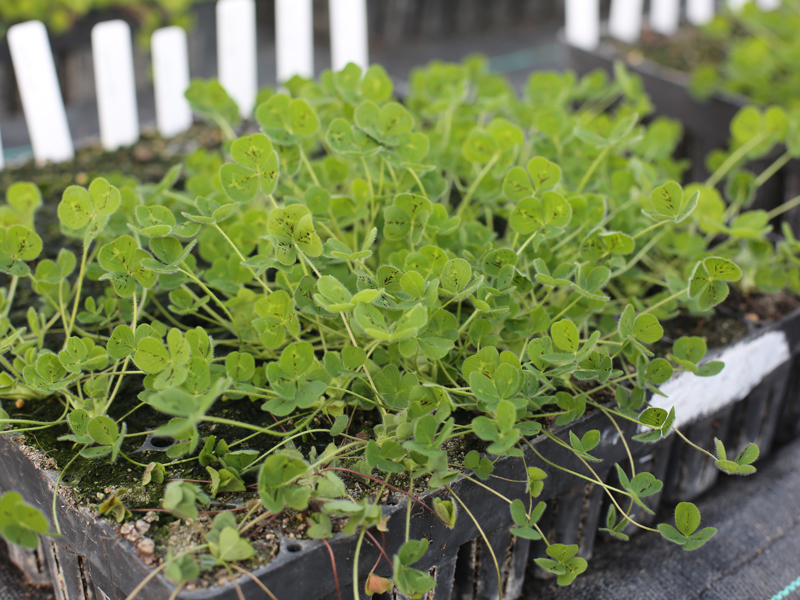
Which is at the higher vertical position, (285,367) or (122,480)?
(285,367)

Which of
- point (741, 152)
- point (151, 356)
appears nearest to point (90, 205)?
point (151, 356)

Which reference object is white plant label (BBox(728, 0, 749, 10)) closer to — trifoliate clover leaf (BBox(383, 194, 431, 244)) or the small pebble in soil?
trifoliate clover leaf (BBox(383, 194, 431, 244))

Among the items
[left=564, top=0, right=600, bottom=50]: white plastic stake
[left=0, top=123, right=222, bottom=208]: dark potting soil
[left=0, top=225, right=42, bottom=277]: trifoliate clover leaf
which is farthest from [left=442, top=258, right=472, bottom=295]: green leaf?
[left=564, top=0, right=600, bottom=50]: white plastic stake

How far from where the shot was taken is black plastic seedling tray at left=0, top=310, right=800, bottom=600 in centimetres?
61

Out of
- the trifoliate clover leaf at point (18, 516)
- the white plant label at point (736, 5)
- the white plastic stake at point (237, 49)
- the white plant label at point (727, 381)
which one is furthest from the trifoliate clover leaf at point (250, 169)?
the white plant label at point (736, 5)

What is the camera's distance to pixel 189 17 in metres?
2.88

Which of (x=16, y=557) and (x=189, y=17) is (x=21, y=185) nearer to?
(x=16, y=557)

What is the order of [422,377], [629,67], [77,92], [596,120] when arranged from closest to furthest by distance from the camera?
[422,377] < [596,120] < [629,67] < [77,92]

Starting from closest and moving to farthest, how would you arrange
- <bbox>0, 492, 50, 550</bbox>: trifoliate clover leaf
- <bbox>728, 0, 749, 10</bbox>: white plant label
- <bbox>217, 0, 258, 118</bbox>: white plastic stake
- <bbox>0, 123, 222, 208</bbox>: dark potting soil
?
1. <bbox>0, 492, 50, 550</bbox>: trifoliate clover leaf
2. <bbox>0, 123, 222, 208</bbox>: dark potting soil
3. <bbox>217, 0, 258, 118</bbox>: white plastic stake
4. <bbox>728, 0, 749, 10</bbox>: white plant label

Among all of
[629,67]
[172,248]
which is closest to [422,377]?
[172,248]

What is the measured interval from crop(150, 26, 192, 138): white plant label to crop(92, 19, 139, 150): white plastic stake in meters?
0.07

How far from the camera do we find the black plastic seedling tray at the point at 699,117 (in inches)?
66.7

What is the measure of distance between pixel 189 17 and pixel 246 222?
235 cm

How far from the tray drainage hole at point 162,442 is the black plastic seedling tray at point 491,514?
0.10m
